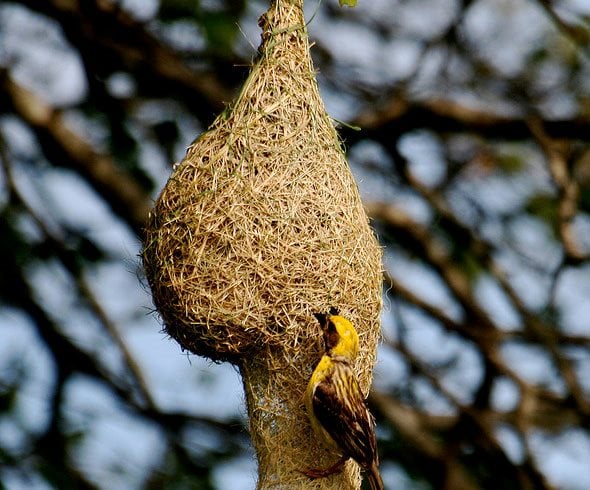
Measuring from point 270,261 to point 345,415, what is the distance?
1.82 feet

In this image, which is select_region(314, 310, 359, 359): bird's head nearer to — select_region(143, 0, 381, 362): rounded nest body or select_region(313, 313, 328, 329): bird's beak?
select_region(313, 313, 328, 329): bird's beak

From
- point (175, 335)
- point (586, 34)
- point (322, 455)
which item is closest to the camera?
point (322, 455)

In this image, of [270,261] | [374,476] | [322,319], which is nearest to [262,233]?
[270,261]

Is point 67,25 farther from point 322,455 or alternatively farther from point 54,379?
point 322,455

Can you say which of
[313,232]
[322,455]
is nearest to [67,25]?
[313,232]

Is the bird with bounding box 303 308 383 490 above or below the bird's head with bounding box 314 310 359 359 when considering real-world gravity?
below

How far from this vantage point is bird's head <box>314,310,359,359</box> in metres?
3.51

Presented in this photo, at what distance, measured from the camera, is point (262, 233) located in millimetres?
3717

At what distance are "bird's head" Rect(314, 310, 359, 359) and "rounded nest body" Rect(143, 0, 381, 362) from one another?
0.16 meters

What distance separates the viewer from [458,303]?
6.93m

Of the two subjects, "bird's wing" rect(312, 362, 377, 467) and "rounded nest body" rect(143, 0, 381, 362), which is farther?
"rounded nest body" rect(143, 0, 381, 362)

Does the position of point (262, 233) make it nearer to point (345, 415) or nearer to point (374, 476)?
point (345, 415)

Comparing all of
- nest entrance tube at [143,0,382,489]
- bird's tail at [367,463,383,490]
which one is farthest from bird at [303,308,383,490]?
nest entrance tube at [143,0,382,489]

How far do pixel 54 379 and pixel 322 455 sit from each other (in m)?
3.53
